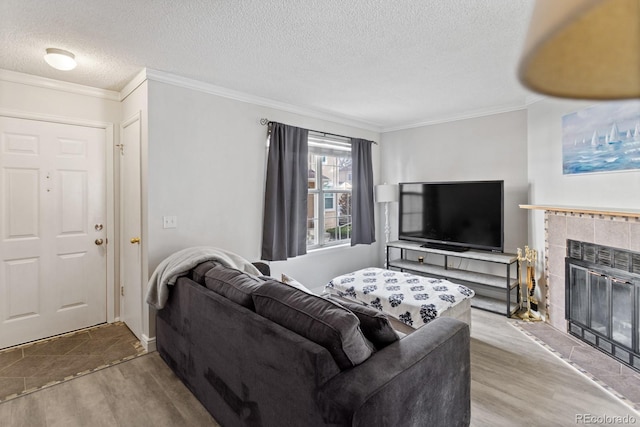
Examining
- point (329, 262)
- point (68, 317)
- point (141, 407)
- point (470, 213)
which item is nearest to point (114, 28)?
point (141, 407)

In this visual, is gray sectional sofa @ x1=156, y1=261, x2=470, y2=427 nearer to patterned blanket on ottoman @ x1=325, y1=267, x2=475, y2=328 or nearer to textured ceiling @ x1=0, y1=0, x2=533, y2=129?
patterned blanket on ottoman @ x1=325, y1=267, x2=475, y2=328

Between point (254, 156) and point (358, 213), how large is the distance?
6.16ft

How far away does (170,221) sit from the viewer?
299 cm

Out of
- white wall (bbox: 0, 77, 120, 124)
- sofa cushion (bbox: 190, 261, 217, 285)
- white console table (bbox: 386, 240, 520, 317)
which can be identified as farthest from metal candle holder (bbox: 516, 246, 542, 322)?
white wall (bbox: 0, 77, 120, 124)

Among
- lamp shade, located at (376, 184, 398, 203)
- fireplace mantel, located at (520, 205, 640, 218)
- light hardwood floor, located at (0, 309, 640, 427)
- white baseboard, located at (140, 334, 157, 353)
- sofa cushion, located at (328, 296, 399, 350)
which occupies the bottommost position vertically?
light hardwood floor, located at (0, 309, 640, 427)

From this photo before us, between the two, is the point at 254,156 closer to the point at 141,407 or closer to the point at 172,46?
the point at 172,46

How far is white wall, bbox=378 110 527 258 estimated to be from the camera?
13.0ft

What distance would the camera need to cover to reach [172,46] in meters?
2.43

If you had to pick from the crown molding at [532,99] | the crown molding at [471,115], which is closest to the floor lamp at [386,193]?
the crown molding at [471,115]

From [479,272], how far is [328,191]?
226 cm

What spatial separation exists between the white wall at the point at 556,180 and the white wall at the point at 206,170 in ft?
8.97

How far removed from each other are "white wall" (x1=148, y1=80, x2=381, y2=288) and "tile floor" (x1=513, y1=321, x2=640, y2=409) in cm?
269

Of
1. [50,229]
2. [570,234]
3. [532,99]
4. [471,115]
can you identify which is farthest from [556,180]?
[50,229]

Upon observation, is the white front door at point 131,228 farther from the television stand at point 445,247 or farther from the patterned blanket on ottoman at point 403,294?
the television stand at point 445,247
